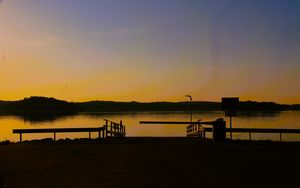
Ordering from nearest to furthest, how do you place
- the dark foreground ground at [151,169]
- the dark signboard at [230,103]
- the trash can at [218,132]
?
the dark foreground ground at [151,169], the trash can at [218,132], the dark signboard at [230,103]

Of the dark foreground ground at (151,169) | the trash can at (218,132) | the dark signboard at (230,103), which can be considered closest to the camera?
the dark foreground ground at (151,169)

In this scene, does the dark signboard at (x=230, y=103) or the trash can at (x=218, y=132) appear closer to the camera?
the trash can at (x=218, y=132)

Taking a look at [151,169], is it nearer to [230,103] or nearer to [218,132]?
[218,132]

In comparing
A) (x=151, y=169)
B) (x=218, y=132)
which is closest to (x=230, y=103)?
(x=218, y=132)

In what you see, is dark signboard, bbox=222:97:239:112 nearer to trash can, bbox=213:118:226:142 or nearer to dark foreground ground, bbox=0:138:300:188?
trash can, bbox=213:118:226:142

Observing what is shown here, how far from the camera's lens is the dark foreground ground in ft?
43.8

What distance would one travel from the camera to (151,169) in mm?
16188

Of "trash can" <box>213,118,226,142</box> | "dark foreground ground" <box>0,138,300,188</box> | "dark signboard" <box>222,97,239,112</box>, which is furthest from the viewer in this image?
"dark signboard" <box>222,97,239,112</box>

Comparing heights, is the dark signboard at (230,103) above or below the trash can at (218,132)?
above

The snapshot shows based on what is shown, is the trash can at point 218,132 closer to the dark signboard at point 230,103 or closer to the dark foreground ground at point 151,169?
the dark signboard at point 230,103

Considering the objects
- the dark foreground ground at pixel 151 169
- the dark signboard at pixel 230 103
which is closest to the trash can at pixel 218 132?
the dark signboard at pixel 230 103

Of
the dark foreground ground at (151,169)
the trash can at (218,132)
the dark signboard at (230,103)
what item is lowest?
the dark foreground ground at (151,169)

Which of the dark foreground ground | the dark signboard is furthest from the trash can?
the dark foreground ground

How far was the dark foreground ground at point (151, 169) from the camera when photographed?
13.4 meters
